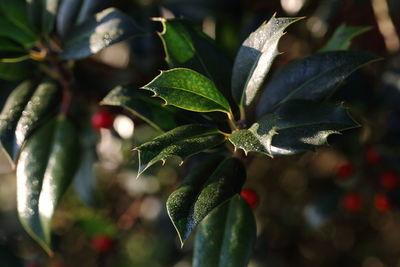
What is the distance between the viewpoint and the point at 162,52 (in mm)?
1252

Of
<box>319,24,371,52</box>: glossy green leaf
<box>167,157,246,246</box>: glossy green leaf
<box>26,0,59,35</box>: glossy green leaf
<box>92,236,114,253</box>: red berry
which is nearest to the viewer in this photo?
<box>167,157,246,246</box>: glossy green leaf

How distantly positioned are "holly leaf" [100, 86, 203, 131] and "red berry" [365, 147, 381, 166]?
0.70 metres

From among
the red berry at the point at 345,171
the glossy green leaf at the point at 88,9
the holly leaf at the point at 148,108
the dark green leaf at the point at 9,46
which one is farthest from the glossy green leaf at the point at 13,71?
the red berry at the point at 345,171

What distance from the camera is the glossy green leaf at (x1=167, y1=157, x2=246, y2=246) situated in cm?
64

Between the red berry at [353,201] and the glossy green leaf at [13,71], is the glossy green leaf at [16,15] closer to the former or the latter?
the glossy green leaf at [13,71]

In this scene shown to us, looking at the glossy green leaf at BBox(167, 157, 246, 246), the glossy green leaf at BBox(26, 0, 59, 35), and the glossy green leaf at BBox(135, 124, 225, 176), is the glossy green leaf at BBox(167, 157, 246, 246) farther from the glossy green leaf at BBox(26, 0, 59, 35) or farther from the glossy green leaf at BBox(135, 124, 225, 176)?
the glossy green leaf at BBox(26, 0, 59, 35)

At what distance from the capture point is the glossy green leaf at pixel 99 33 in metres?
0.85

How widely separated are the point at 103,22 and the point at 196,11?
44 cm

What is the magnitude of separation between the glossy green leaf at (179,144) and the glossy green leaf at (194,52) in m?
0.11

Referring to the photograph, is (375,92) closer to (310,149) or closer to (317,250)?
(310,149)

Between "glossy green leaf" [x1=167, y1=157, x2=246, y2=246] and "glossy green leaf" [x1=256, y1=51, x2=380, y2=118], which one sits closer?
"glossy green leaf" [x1=167, y1=157, x2=246, y2=246]

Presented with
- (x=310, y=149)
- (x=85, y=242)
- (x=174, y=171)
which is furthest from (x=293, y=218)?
(x=310, y=149)

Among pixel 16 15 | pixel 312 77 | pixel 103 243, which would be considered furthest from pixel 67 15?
pixel 103 243

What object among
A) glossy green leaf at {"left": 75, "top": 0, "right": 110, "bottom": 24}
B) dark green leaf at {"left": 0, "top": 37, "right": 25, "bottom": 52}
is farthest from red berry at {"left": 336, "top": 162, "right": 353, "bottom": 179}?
dark green leaf at {"left": 0, "top": 37, "right": 25, "bottom": 52}
